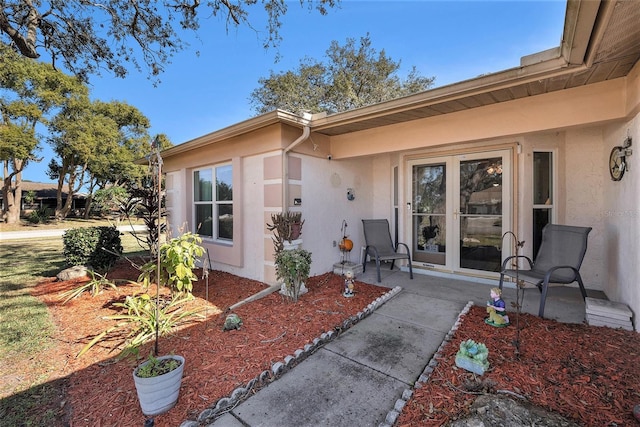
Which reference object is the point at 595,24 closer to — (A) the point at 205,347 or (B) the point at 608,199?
(B) the point at 608,199

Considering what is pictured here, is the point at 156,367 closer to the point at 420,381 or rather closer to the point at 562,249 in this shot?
the point at 420,381

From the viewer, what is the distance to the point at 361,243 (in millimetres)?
6289

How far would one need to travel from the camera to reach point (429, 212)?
5379 millimetres

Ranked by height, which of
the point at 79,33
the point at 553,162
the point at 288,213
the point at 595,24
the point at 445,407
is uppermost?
the point at 79,33

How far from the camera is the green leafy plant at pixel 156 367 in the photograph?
201cm

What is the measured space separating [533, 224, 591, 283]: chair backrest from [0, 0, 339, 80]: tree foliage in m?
5.22

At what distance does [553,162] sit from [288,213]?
4.34 metres

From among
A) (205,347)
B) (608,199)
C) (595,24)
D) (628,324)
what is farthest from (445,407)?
(608,199)

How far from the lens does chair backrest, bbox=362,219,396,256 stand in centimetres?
553

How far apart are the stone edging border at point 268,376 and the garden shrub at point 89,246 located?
15.8ft

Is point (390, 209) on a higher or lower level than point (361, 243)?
higher

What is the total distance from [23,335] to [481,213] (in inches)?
267

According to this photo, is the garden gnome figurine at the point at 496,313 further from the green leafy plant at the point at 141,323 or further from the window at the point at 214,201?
the window at the point at 214,201

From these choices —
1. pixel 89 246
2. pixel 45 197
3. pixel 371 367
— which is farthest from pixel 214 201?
pixel 45 197
